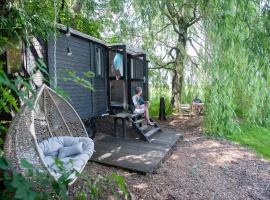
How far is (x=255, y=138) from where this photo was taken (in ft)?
22.8

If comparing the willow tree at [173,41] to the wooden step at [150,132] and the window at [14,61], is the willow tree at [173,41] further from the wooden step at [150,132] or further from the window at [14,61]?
the window at [14,61]

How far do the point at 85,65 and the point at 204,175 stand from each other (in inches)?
133

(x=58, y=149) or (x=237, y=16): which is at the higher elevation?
(x=237, y=16)

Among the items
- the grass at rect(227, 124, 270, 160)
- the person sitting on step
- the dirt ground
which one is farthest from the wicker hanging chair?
the grass at rect(227, 124, 270, 160)

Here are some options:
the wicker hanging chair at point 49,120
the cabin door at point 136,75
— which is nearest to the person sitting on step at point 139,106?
the cabin door at point 136,75

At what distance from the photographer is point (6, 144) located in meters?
2.52

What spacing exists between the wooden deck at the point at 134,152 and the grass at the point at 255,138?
1.73 meters

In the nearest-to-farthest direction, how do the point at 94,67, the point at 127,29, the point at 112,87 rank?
1. the point at 94,67
2. the point at 112,87
3. the point at 127,29

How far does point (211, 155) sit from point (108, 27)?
5.73 meters

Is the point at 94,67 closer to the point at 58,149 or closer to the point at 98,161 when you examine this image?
the point at 98,161

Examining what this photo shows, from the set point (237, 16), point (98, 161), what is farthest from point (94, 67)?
point (237, 16)

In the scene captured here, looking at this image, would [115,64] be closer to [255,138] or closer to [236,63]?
[236,63]

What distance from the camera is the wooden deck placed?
13.7ft

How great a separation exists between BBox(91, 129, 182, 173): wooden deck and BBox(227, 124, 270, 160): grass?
68.1 inches
